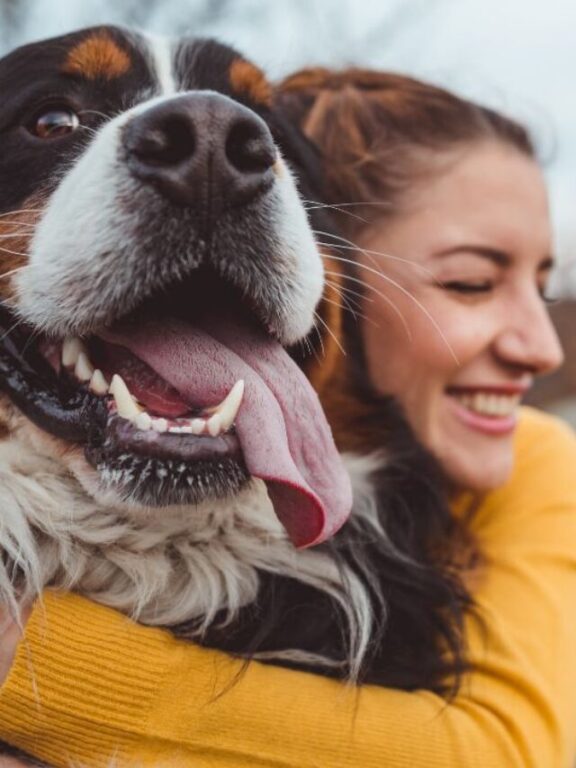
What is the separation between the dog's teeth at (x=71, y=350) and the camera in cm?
162

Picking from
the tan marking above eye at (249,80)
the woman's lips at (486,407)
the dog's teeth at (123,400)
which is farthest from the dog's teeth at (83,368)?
the woman's lips at (486,407)

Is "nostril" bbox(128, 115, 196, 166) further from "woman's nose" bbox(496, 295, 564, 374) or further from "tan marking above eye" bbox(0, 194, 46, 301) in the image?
"woman's nose" bbox(496, 295, 564, 374)

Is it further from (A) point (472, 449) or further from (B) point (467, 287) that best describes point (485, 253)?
(A) point (472, 449)

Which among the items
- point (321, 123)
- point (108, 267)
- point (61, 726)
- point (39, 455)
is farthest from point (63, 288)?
point (321, 123)

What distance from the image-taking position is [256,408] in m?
1.51

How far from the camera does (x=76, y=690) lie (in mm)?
1488

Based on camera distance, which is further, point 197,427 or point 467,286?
point 467,286

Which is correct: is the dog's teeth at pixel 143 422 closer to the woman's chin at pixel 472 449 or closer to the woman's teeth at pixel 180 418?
the woman's teeth at pixel 180 418

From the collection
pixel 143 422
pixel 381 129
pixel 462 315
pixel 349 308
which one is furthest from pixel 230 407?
pixel 381 129

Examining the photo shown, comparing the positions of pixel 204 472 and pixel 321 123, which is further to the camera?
pixel 321 123

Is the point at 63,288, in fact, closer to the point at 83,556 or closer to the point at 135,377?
the point at 135,377

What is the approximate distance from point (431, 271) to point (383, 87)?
77cm

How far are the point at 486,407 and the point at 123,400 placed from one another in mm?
1275

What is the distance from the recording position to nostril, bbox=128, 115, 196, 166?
1403 millimetres
